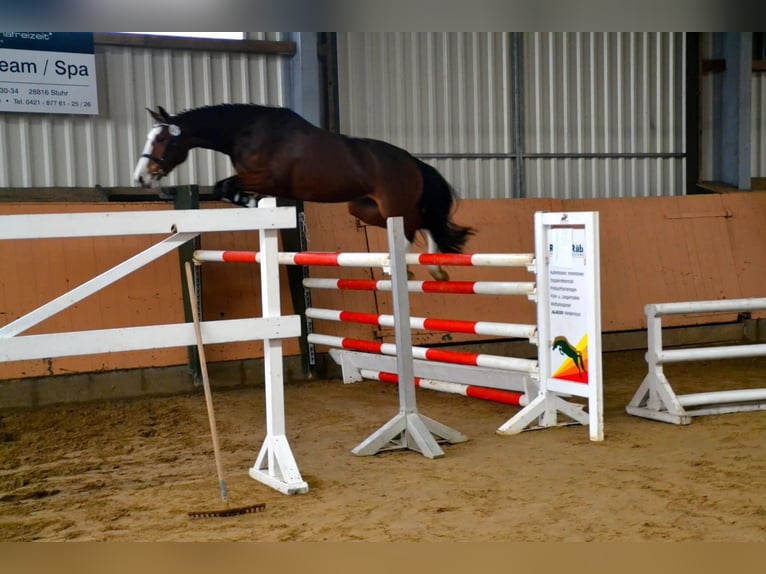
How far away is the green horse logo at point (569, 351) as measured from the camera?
13.2 feet

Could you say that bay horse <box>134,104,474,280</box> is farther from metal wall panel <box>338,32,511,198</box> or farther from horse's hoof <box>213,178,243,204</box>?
metal wall panel <box>338,32,511,198</box>

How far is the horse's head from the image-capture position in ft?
20.1

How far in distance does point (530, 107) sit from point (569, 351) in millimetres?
4752

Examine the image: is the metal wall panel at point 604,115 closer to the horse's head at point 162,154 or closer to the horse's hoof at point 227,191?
the horse's hoof at point 227,191

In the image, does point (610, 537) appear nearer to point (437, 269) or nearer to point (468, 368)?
point (468, 368)

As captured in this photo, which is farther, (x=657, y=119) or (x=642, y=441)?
(x=657, y=119)

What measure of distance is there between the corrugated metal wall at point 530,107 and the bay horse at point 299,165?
105 centimetres

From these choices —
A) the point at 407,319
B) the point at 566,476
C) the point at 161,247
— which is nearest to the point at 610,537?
the point at 566,476

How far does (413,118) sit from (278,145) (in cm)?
204

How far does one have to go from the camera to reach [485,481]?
333 centimetres

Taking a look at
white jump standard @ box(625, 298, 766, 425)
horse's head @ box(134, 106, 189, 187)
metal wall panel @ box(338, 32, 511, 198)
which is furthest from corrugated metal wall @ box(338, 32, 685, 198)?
white jump standard @ box(625, 298, 766, 425)

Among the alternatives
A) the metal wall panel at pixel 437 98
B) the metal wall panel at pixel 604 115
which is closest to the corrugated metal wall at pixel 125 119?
the metal wall panel at pixel 437 98

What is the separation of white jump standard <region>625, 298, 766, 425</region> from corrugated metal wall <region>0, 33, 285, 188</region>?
12.8ft

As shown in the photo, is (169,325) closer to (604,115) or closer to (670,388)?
(670,388)
